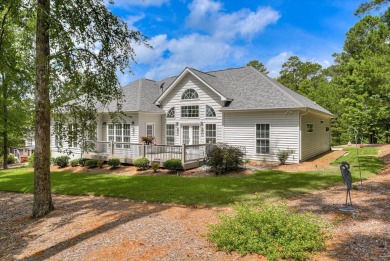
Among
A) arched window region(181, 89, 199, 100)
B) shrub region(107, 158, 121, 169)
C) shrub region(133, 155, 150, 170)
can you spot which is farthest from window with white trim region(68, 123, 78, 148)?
arched window region(181, 89, 199, 100)

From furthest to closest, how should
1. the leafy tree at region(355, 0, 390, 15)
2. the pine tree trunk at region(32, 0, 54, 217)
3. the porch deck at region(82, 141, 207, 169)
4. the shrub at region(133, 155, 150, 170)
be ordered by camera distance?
the shrub at region(133, 155, 150, 170) < the porch deck at region(82, 141, 207, 169) < the leafy tree at region(355, 0, 390, 15) < the pine tree trunk at region(32, 0, 54, 217)

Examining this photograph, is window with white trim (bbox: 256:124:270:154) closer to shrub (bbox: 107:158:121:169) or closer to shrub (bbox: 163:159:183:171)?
shrub (bbox: 163:159:183:171)

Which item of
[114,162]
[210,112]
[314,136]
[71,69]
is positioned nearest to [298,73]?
[314,136]

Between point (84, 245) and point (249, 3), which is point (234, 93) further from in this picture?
point (84, 245)

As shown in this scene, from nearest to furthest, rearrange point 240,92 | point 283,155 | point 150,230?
point 150,230 → point 283,155 → point 240,92

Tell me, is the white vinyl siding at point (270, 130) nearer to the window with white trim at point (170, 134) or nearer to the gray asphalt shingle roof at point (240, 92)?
the gray asphalt shingle roof at point (240, 92)

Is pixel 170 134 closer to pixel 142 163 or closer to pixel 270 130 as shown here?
pixel 142 163

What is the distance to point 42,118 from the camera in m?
7.29

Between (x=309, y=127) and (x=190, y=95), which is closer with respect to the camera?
(x=309, y=127)

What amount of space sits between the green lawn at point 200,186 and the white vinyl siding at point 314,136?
12.3 feet

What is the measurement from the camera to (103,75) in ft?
25.4

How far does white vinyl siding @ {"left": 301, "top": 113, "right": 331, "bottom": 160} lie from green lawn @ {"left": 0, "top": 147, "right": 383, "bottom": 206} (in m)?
3.76

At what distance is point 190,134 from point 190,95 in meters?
2.91

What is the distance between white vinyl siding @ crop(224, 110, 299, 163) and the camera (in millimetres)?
15219
